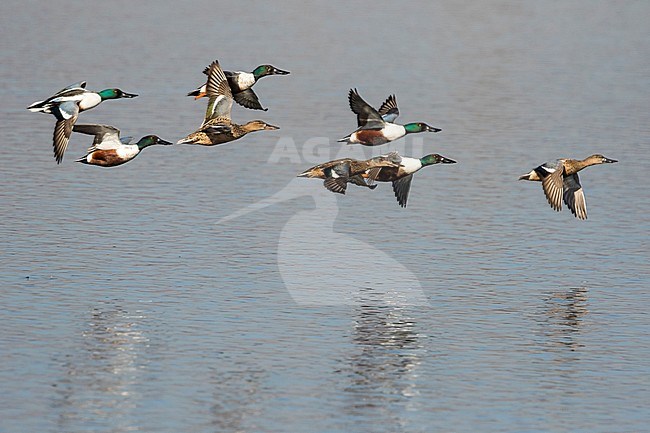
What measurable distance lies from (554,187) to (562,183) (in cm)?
42

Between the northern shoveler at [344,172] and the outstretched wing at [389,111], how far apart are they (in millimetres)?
748

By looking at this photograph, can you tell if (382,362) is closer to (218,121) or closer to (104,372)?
(104,372)

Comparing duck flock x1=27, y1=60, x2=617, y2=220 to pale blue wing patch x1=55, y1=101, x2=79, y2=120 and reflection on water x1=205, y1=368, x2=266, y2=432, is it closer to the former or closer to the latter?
pale blue wing patch x1=55, y1=101, x2=79, y2=120

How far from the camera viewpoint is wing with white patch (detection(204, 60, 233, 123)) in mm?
22797

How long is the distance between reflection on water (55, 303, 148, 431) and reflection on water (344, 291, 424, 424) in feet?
9.38

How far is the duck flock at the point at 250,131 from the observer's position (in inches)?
874

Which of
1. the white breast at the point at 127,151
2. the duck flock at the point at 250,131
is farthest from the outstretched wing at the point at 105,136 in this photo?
the white breast at the point at 127,151

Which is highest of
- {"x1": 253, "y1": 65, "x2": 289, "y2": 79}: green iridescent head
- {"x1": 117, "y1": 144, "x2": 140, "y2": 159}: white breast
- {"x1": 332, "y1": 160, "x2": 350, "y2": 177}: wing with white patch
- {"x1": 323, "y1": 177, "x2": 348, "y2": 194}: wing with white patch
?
{"x1": 253, "y1": 65, "x2": 289, "y2": 79}: green iridescent head

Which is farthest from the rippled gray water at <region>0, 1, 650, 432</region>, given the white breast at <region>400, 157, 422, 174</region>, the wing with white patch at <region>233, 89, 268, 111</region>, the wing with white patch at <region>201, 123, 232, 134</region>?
the wing with white patch at <region>233, 89, 268, 111</region>

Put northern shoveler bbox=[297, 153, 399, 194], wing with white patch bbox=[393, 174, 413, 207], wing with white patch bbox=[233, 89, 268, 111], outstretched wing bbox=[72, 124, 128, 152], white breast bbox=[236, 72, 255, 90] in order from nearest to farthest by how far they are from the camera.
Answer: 1. northern shoveler bbox=[297, 153, 399, 194]
2. outstretched wing bbox=[72, 124, 128, 152]
3. wing with white patch bbox=[393, 174, 413, 207]
4. wing with white patch bbox=[233, 89, 268, 111]
5. white breast bbox=[236, 72, 255, 90]

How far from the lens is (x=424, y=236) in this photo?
94.4 ft

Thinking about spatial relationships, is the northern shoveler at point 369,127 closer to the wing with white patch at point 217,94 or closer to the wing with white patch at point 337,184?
the wing with white patch at point 337,184

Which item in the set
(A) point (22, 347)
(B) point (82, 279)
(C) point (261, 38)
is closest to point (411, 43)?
(C) point (261, 38)

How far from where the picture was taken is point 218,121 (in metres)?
22.6
